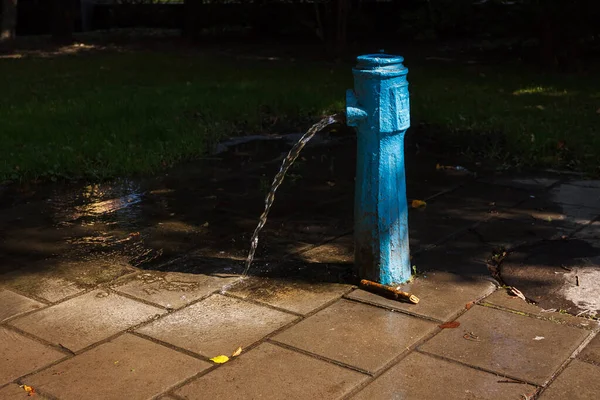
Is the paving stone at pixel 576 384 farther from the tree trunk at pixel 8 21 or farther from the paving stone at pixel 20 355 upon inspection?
the tree trunk at pixel 8 21

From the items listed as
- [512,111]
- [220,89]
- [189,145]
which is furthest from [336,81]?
[189,145]

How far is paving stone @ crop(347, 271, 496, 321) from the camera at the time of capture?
391 centimetres

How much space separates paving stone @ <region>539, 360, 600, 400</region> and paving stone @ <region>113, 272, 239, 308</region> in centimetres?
185

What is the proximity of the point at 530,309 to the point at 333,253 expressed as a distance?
1.29 m

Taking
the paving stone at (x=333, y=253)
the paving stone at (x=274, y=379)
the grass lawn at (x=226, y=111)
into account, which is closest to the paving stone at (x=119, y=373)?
the paving stone at (x=274, y=379)

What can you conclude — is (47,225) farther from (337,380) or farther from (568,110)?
(568,110)

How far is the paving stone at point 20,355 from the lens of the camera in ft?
11.0

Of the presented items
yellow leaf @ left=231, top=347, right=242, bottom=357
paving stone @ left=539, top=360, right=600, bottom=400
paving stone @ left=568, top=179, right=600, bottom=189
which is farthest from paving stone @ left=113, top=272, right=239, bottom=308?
paving stone @ left=568, top=179, right=600, bottom=189

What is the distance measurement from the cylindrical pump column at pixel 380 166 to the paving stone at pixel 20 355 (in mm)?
1669

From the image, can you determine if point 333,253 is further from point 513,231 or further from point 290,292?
point 513,231

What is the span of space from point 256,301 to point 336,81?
26.2 ft

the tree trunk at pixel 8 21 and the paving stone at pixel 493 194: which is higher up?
the tree trunk at pixel 8 21

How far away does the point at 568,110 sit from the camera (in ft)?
29.4

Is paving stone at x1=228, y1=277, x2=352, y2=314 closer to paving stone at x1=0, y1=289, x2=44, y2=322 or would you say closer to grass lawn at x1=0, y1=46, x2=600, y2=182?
paving stone at x1=0, y1=289, x2=44, y2=322
